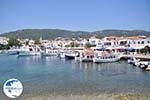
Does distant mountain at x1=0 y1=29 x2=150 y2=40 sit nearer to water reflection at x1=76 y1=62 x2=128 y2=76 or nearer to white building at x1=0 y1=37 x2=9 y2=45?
white building at x1=0 y1=37 x2=9 y2=45

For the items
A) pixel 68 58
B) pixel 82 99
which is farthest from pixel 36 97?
pixel 68 58

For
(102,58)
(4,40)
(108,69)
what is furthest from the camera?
(4,40)

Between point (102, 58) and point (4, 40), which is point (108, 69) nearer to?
point (102, 58)

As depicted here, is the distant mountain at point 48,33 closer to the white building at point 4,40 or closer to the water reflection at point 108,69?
the white building at point 4,40

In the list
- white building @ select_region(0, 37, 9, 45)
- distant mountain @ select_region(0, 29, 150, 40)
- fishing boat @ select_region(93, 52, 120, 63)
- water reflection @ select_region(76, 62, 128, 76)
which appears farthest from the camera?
distant mountain @ select_region(0, 29, 150, 40)

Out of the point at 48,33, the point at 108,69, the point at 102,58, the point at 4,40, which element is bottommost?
the point at 108,69

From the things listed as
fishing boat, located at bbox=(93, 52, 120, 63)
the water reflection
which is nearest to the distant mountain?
fishing boat, located at bbox=(93, 52, 120, 63)

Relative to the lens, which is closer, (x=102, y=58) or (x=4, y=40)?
(x=102, y=58)

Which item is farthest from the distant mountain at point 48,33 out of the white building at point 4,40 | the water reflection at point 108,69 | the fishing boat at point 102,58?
the water reflection at point 108,69

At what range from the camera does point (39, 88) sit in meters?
3.99

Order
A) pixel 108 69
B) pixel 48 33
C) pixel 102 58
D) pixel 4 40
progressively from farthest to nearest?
pixel 48 33, pixel 4 40, pixel 102 58, pixel 108 69

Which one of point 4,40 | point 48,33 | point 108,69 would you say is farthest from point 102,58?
point 48,33

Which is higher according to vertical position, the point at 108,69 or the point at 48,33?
the point at 48,33

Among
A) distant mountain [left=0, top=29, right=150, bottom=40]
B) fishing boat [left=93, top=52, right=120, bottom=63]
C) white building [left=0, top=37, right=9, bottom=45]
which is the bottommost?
fishing boat [left=93, top=52, right=120, bottom=63]
